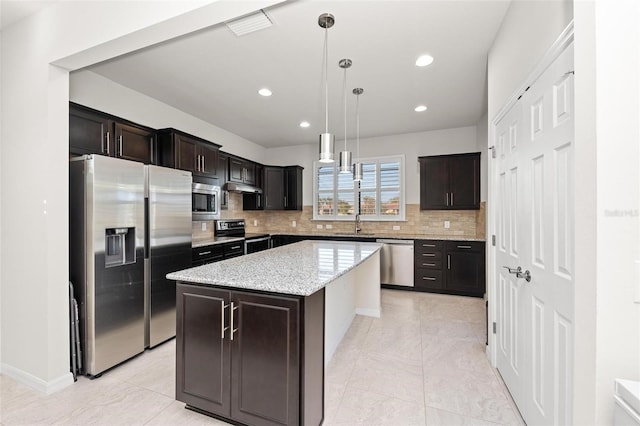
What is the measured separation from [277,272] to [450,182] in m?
3.88

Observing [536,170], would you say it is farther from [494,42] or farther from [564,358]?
[494,42]

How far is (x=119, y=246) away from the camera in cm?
252

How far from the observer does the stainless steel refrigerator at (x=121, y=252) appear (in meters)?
2.27

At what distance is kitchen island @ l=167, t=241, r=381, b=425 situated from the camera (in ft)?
4.98

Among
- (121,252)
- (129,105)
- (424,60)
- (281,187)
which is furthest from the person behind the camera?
(281,187)

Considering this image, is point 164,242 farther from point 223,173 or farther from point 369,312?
point 369,312

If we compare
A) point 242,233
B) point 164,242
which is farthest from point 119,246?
point 242,233

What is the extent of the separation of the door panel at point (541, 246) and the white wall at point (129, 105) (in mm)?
3843

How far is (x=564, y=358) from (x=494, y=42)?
2.38 metres

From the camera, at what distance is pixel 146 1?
1758 millimetres

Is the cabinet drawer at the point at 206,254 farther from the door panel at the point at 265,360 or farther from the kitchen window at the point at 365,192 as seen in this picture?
the kitchen window at the point at 365,192
